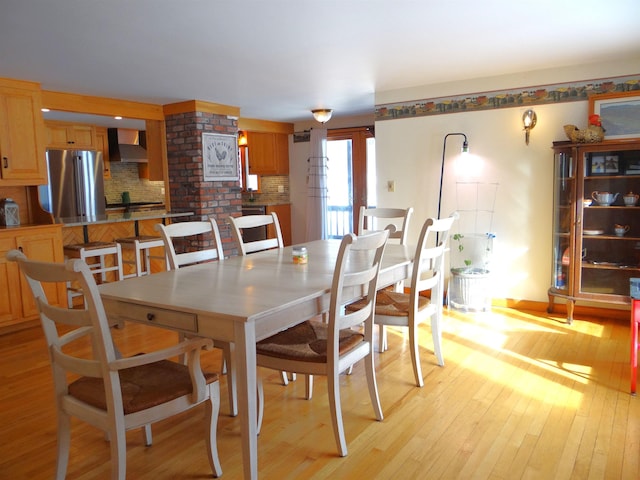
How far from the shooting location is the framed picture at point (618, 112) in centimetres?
391

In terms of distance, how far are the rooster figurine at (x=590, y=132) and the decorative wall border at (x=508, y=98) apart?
0.99 ft

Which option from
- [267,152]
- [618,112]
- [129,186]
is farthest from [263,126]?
[618,112]

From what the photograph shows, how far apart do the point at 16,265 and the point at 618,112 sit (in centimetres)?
505

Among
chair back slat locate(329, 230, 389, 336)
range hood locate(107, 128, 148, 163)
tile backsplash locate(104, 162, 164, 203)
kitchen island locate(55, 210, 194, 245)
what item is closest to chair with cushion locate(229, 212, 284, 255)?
chair back slat locate(329, 230, 389, 336)

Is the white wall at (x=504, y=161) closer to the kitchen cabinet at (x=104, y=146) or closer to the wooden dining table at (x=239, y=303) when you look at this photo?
the wooden dining table at (x=239, y=303)

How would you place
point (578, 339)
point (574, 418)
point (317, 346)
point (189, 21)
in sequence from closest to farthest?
1. point (317, 346)
2. point (574, 418)
3. point (189, 21)
4. point (578, 339)

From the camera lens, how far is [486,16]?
288 cm

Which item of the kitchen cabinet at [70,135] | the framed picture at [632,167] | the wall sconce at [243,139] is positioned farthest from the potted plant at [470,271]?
the kitchen cabinet at [70,135]

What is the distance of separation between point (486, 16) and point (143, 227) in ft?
13.9

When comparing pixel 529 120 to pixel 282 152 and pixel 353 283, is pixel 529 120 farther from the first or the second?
pixel 282 152

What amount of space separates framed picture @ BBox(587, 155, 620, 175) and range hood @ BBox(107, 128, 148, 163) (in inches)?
253

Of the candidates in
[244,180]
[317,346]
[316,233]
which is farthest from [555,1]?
[244,180]

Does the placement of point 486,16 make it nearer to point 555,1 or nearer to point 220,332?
point 555,1

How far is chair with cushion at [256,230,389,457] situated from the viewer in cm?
210
